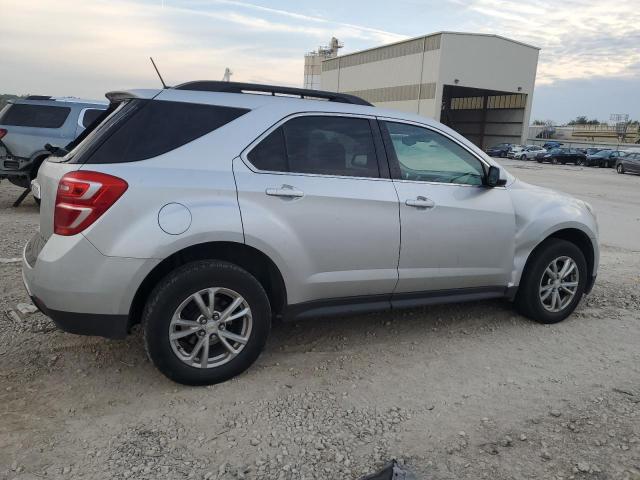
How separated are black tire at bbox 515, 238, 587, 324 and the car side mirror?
2.63 feet

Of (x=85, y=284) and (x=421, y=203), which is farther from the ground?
(x=421, y=203)

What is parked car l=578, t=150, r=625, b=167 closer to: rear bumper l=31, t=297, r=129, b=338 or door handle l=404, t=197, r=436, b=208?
door handle l=404, t=197, r=436, b=208

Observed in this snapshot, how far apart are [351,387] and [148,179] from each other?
6.03ft

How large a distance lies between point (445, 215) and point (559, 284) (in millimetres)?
1468

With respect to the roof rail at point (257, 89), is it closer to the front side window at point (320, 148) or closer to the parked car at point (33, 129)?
the front side window at point (320, 148)

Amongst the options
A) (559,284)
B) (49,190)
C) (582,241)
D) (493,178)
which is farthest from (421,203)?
(49,190)

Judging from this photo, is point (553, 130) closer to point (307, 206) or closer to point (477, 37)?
point (477, 37)

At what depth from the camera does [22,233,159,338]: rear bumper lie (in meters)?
3.02

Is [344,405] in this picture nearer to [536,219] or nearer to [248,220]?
[248,220]

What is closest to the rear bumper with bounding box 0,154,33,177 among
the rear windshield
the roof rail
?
the rear windshield

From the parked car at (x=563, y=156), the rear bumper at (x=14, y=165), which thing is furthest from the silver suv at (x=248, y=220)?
the parked car at (x=563, y=156)

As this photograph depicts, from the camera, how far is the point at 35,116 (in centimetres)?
958

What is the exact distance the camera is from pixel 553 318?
472 centimetres

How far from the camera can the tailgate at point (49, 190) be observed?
3.14 m
